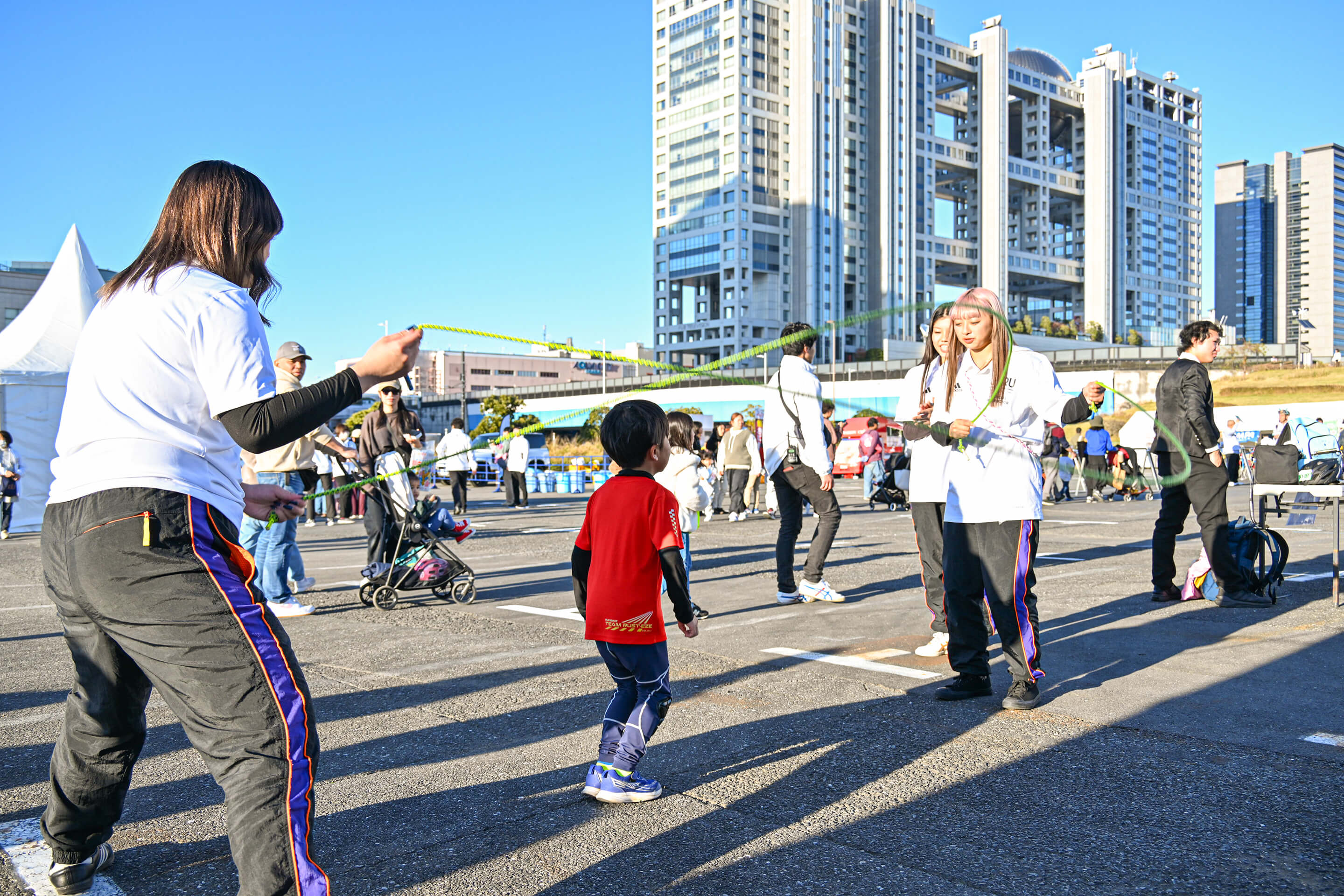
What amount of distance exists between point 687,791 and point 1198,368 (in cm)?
588

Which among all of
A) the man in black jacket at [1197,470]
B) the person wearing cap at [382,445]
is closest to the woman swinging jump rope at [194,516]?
the person wearing cap at [382,445]

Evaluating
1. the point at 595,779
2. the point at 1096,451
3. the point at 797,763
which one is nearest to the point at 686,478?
the point at 797,763

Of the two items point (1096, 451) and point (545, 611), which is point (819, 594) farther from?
point (1096, 451)

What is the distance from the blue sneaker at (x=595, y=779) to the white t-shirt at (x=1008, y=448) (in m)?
2.29

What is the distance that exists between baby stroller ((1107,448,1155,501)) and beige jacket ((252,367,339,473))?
1730cm

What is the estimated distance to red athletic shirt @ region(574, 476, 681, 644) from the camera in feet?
11.5

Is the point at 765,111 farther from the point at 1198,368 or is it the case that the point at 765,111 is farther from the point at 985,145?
the point at 1198,368

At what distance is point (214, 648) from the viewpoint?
217 cm

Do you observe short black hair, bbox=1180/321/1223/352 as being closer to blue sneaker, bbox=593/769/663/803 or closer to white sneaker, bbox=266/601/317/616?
blue sneaker, bbox=593/769/663/803

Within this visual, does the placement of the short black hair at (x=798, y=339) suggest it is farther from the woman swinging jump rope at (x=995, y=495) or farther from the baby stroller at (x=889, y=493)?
the baby stroller at (x=889, y=493)

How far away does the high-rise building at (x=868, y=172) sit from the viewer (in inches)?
4451

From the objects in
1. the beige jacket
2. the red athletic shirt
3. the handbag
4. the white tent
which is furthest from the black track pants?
the white tent

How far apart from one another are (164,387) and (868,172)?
124 meters

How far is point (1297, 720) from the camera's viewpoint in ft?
14.0
